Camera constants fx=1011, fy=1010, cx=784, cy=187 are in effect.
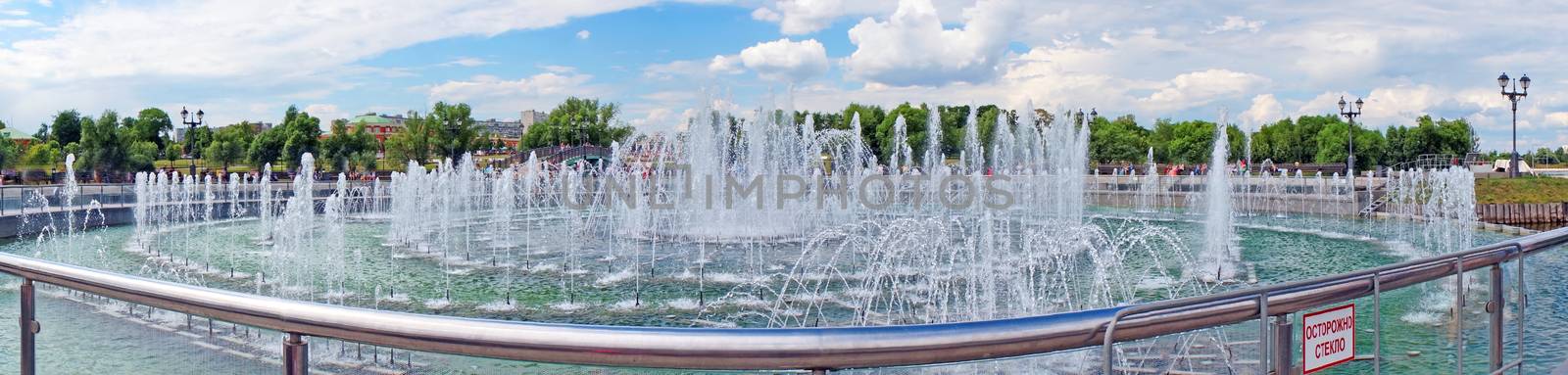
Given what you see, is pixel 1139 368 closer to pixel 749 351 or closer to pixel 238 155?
pixel 749 351

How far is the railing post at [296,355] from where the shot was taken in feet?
8.05

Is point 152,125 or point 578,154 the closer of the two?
point 578,154

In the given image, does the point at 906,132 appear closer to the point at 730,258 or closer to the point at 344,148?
the point at 344,148

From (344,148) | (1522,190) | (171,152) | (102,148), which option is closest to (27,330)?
(1522,190)

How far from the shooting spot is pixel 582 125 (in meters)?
106

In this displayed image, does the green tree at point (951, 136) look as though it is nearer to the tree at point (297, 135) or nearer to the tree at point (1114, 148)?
the tree at point (1114, 148)

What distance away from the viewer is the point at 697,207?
77.8 feet

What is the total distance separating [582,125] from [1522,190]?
86054 millimetres

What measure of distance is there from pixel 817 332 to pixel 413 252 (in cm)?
1839

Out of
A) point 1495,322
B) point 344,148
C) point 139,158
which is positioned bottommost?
point 1495,322

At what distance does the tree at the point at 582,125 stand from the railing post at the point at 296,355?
101690 mm

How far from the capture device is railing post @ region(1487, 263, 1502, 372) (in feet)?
13.5

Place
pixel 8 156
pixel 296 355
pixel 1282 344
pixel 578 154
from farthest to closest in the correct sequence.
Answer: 1. pixel 578 154
2. pixel 8 156
3. pixel 1282 344
4. pixel 296 355

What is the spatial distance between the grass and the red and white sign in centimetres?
3405
